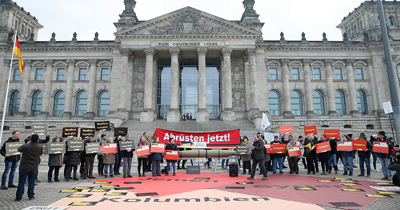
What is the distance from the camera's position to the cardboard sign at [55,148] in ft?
40.5

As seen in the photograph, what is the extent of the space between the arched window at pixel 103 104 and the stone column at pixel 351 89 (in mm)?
39569

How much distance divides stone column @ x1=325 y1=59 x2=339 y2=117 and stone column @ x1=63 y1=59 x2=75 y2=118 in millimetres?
41557

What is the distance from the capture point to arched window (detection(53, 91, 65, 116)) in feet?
144

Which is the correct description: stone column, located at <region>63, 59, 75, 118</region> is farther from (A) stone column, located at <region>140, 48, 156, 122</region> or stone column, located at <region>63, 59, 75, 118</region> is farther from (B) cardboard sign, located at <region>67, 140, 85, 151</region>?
(B) cardboard sign, located at <region>67, 140, 85, 151</region>

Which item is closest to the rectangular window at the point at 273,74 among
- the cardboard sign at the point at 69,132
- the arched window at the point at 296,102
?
the arched window at the point at 296,102

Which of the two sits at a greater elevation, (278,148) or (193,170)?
(278,148)

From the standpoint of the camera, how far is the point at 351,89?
144 ft

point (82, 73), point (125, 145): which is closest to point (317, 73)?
point (82, 73)

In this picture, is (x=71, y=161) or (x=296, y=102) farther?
(x=296, y=102)

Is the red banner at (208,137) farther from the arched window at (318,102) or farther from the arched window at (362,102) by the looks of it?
the arched window at (362,102)

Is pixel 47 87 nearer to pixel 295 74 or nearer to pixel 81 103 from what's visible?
pixel 81 103

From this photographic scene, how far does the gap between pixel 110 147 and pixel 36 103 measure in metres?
38.0

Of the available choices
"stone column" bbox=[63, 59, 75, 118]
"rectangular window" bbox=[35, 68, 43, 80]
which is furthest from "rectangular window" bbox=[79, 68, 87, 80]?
"rectangular window" bbox=[35, 68, 43, 80]

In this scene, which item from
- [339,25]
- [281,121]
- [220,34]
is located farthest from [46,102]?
[339,25]
